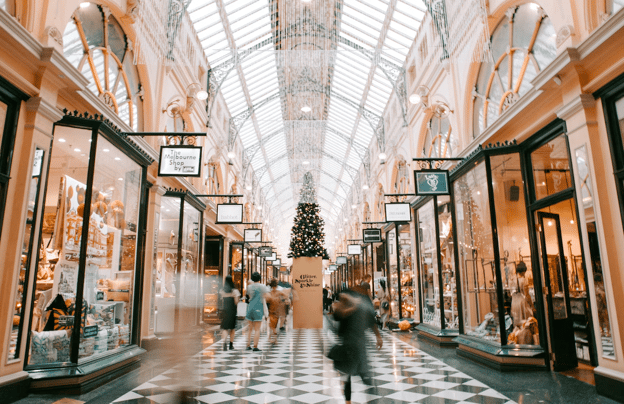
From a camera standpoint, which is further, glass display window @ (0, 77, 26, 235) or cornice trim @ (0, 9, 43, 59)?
glass display window @ (0, 77, 26, 235)

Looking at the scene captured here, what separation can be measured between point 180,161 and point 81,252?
2293 millimetres

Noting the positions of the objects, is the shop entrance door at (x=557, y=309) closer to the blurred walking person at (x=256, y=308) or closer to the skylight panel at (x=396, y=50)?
the blurred walking person at (x=256, y=308)

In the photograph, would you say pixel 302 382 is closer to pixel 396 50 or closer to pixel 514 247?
pixel 514 247

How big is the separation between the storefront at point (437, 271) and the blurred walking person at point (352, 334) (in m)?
4.95

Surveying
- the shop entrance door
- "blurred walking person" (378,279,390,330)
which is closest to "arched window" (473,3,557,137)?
the shop entrance door

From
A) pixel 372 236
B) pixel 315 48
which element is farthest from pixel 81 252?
pixel 372 236

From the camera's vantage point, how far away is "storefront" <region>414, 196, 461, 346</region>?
9086 millimetres

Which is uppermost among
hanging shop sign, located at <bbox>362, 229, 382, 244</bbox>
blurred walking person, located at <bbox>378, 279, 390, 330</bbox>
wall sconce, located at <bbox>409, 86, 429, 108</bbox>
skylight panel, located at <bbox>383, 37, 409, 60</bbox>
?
skylight panel, located at <bbox>383, 37, 409, 60</bbox>

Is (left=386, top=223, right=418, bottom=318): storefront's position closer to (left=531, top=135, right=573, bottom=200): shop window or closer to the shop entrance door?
the shop entrance door

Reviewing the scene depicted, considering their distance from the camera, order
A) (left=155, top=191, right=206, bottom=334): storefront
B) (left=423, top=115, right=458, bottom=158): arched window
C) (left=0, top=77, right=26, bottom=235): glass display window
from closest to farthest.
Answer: (left=0, top=77, right=26, bottom=235): glass display window
(left=155, top=191, right=206, bottom=334): storefront
(left=423, top=115, right=458, bottom=158): arched window

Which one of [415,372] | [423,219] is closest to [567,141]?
[415,372]

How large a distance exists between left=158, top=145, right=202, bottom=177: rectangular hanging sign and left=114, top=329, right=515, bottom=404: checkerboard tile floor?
3.09 meters

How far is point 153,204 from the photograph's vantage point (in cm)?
940

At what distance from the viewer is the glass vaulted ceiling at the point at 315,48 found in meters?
12.1
